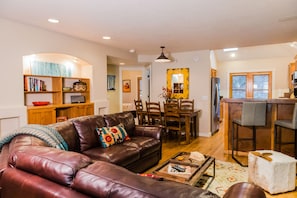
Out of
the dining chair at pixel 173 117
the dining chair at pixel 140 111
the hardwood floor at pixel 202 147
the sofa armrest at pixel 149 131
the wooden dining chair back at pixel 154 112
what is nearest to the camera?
the sofa armrest at pixel 149 131

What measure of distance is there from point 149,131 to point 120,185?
9.33ft

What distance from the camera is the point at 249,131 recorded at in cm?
427

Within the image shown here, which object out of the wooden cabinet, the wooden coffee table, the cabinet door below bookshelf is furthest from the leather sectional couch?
the wooden cabinet

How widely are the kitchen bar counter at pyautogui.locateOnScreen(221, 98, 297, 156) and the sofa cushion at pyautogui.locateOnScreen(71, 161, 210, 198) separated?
354 centimetres

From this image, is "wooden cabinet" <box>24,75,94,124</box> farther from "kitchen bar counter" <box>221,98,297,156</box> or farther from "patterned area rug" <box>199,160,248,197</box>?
"kitchen bar counter" <box>221,98,297,156</box>

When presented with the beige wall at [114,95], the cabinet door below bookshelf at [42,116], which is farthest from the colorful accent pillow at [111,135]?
the beige wall at [114,95]

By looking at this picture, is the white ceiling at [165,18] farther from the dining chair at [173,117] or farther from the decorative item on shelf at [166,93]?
the decorative item on shelf at [166,93]

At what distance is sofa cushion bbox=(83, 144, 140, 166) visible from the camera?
8.99 ft

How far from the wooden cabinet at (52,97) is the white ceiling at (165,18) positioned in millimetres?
1038

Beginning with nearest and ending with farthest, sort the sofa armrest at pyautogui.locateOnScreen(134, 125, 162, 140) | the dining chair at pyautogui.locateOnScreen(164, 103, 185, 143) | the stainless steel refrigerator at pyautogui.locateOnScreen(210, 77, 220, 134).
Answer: the sofa armrest at pyautogui.locateOnScreen(134, 125, 162, 140) < the dining chair at pyautogui.locateOnScreen(164, 103, 185, 143) < the stainless steel refrigerator at pyautogui.locateOnScreen(210, 77, 220, 134)

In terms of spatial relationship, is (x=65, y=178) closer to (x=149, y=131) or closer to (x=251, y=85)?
(x=149, y=131)

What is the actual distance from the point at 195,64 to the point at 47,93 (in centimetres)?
410

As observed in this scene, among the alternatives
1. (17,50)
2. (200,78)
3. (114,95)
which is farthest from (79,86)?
(200,78)

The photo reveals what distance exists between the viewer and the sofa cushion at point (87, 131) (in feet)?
9.85
